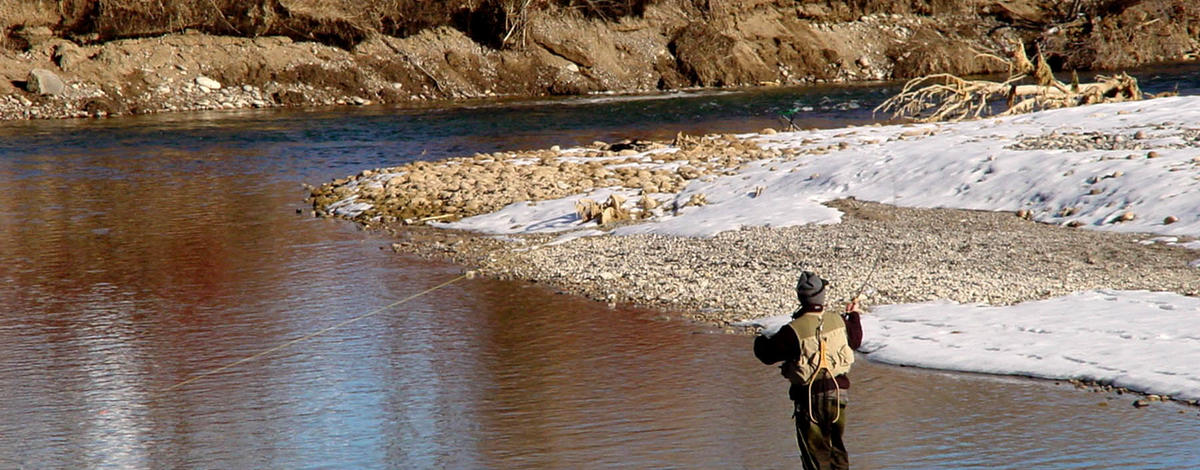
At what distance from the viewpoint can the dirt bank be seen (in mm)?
38719

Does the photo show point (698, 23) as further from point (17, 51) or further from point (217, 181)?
point (217, 181)

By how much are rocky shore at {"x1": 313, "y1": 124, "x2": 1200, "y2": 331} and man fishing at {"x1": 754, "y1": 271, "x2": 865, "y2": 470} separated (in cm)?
432

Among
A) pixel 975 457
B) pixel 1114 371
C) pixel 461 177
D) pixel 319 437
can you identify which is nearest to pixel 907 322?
pixel 1114 371

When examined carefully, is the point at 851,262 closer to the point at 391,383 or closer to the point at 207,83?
the point at 391,383

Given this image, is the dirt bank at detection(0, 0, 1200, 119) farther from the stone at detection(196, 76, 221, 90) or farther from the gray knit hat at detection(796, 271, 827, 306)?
the gray knit hat at detection(796, 271, 827, 306)

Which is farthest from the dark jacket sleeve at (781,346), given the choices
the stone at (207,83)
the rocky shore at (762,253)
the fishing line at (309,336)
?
the stone at (207,83)

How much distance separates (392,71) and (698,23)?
11099 millimetres

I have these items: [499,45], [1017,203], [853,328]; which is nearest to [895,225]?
[1017,203]

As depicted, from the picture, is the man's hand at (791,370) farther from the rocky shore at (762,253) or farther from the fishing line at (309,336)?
the fishing line at (309,336)

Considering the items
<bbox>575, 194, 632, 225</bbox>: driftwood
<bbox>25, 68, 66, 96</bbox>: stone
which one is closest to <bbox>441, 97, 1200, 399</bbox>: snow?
<bbox>575, 194, 632, 225</bbox>: driftwood

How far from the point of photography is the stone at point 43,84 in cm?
3675

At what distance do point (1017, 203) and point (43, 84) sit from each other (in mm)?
30353

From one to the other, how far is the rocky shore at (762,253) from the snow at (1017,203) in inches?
15.4

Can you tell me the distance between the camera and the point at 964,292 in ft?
35.1
